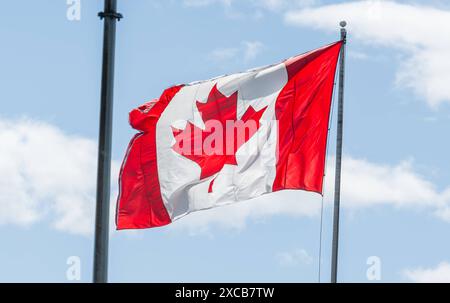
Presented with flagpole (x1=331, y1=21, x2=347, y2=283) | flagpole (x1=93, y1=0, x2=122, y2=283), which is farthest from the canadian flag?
flagpole (x1=93, y1=0, x2=122, y2=283)

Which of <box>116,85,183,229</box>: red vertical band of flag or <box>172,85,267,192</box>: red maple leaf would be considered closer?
<box>116,85,183,229</box>: red vertical band of flag

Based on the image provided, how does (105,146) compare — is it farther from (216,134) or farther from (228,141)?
(216,134)

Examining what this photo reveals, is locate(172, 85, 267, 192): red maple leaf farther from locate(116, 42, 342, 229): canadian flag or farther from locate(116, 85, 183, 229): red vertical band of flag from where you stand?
locate(116, 85, 183, 229): red vertical band of flag

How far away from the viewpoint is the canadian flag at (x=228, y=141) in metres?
18.5

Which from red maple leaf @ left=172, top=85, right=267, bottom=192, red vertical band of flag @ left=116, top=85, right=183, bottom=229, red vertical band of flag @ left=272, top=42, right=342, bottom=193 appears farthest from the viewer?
red maple leaf @ left=172, top=85, right=267, bottom=192

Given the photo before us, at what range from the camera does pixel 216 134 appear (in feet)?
63.6

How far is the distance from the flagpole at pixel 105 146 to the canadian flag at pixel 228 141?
7.38 meters

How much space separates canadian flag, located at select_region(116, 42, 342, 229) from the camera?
730 inches

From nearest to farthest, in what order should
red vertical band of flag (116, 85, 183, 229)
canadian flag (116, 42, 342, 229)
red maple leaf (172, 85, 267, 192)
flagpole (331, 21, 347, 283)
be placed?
flagpole (331, 21, 347, 283) → canadian flag (116, 42, 342, 229) → red vertical band of flag (116, 85, 183, 229) → red maple leaf (172, 85, 267, 192)

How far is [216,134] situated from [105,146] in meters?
8.30

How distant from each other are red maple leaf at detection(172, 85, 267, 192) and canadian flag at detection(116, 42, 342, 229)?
2 cm

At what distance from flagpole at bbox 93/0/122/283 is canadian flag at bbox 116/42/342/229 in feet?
24.2

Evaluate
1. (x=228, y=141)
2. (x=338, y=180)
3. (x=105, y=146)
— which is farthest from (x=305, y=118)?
(x=105, y=146)

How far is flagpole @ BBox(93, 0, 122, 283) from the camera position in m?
10.9
